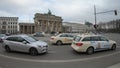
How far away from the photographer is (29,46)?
13133 mm

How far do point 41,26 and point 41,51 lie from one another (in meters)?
97.7

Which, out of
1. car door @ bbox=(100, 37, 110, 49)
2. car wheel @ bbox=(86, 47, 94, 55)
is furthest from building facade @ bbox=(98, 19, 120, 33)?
car wheel @ bbox=(86, 47, 94, 55)

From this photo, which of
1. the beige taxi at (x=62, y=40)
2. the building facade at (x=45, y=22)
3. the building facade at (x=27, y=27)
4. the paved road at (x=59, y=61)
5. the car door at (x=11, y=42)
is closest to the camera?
the paved road at (x=59, y=61)

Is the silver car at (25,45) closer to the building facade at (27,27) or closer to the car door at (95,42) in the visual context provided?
the car door at (95,42)

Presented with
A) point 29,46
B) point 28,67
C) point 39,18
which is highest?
point 39,18

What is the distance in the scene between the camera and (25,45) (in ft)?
43.8

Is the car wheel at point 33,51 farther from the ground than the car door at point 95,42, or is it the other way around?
the car door at point 95,42

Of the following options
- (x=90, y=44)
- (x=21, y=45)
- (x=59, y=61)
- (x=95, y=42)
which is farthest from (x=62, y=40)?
(x=59, y=61)

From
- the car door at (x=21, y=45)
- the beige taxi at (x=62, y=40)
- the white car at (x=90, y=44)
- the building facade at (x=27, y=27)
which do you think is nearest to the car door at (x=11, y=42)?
the car door at (x=21, y=45)

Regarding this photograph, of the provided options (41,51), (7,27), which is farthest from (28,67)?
(7,27)

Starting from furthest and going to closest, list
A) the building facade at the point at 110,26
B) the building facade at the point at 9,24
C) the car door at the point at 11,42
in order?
the building facade at the point at 9,24 → the building facade at the point at 110,26 → the car door at the point at 11,42

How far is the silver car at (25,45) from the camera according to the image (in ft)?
42.5

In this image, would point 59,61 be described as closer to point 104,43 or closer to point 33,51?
point 33,51

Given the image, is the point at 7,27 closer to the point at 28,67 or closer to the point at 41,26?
the point at 41,26
